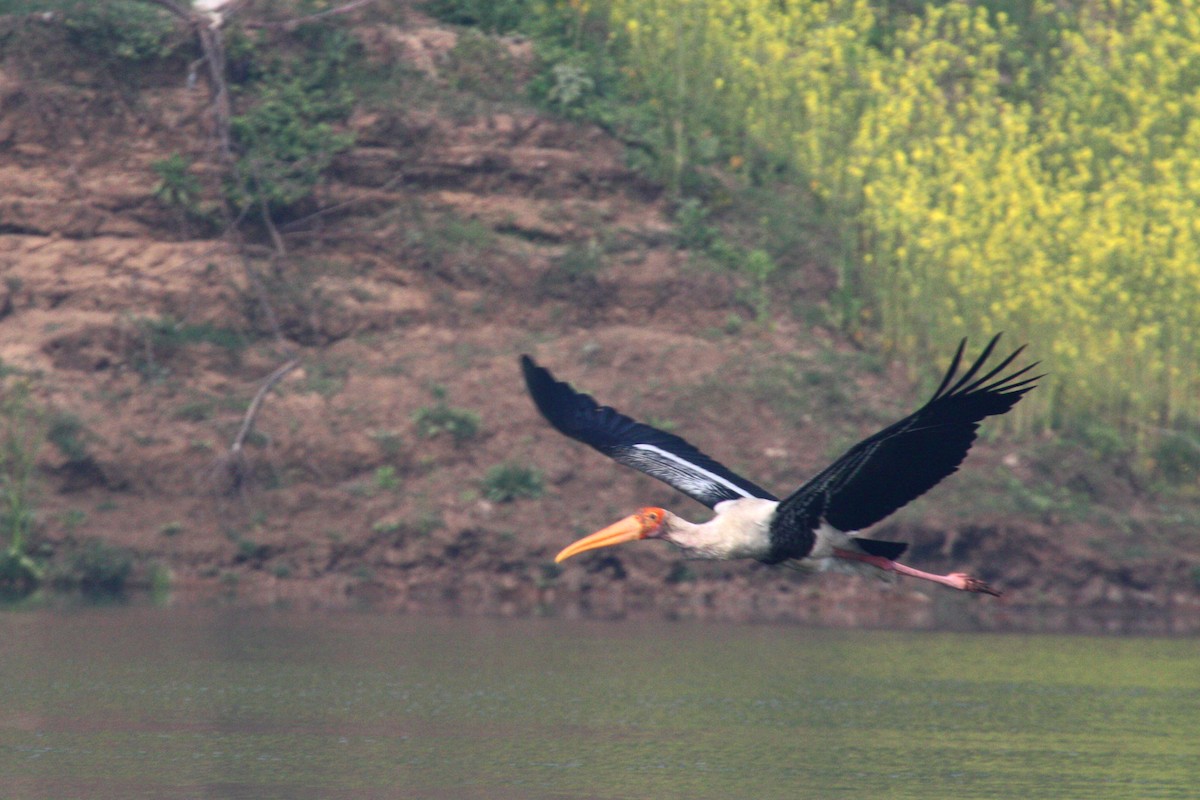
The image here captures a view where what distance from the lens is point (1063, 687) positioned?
12.9 meters

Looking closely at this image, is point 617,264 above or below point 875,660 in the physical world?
above

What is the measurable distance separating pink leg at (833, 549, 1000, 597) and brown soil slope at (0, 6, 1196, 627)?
8304mm

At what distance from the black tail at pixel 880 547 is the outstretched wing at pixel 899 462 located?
0.32 feet

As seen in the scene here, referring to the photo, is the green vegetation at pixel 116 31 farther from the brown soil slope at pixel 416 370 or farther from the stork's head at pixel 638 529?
the stork's head at pixel 638 529

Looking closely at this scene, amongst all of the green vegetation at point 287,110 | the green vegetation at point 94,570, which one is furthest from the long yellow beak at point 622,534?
the green vegetation at point 287,110

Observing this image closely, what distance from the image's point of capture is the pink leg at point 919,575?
863 cm

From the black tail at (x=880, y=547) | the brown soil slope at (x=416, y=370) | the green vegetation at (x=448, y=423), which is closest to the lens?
the black tail at (x=880, y=547)

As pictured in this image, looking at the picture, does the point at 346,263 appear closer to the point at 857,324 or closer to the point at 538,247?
the point at 538,247

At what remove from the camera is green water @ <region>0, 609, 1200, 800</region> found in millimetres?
9055

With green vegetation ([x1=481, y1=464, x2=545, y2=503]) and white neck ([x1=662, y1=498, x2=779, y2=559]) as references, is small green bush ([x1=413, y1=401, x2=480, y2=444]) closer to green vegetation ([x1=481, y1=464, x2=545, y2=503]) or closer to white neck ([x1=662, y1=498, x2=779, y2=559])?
green vegetation ([x1=481, y1=464, x2=545, y2=503])

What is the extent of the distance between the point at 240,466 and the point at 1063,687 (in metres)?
10.4

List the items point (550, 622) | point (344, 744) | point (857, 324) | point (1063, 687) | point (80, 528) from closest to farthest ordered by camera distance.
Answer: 1. point (344, 744)
2. point (1063, 687)
3. point (550, 622)
4. point (80, 528)
5. point (857, 324)

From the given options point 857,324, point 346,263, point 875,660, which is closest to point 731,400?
point 857,324

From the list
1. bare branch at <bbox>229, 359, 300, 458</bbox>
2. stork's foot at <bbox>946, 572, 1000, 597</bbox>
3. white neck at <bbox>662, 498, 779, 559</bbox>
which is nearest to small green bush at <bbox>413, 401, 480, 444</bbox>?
bare branch at <bbox>229, 359, 300, 458</bbox>
